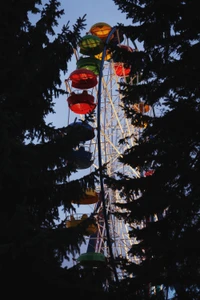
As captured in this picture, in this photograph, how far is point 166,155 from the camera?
7.02m

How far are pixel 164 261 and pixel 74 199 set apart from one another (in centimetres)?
174

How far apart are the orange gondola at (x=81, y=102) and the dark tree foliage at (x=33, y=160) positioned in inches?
310

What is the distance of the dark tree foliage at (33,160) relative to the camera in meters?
4.55

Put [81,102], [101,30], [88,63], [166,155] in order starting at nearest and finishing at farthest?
1. [166,155]
2. [81,102]
3. [88,63]
4. [101,30]

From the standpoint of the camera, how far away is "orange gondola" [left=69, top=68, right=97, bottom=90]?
1524 cm

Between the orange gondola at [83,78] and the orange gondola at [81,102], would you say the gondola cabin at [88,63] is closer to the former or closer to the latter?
the orange gondola at [83,78]

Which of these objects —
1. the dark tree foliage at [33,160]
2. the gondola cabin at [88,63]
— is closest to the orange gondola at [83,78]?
the gondola cabin at [88,63]

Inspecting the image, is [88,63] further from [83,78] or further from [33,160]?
[33,160]

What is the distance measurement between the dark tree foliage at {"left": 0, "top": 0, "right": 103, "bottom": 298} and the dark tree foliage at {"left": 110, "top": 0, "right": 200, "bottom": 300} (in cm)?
144

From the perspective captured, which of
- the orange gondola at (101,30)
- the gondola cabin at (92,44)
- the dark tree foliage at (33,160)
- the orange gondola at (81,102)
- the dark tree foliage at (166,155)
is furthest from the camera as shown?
the orange gondola at (101,30)

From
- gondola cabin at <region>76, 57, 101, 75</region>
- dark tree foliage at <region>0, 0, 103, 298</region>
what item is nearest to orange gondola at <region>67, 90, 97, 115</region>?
gondola cabin at <region>76, 57, 101, 75</region>

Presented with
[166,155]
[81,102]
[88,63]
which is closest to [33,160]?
[166,155]

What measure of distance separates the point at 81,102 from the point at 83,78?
2.88 ft

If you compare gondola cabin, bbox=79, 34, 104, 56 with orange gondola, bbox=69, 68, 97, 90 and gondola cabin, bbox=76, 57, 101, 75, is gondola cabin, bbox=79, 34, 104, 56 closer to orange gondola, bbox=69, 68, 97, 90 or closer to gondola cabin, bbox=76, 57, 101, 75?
gondola cabin, bbox=76, 57, 101, 75
